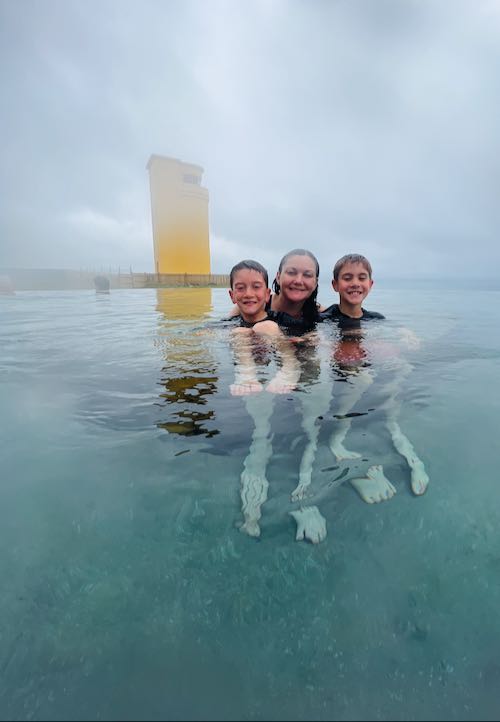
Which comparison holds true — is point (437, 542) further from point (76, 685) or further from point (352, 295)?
point (352, 295)

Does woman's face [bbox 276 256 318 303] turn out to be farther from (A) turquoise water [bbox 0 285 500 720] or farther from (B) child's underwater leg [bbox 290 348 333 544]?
(A) turquoise water [bbox 0 285 500 720]

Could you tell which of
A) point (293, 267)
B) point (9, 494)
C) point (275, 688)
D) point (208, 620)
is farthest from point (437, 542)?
point (293, 267)

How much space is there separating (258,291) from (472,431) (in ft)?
9.31

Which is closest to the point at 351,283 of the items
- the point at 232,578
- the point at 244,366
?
the point at 244,366

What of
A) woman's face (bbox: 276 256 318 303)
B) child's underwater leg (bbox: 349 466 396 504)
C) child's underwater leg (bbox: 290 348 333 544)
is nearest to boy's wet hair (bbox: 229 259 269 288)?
woman's face (bbox: 276 256 318 303)

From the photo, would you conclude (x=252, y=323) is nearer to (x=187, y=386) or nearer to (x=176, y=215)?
(x=187, y=386)

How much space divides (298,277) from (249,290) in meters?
0.79

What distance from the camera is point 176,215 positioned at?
1662 inches

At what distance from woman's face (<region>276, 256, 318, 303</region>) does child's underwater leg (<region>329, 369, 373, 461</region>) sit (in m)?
1.62

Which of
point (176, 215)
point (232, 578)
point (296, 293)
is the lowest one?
point (232, 578)

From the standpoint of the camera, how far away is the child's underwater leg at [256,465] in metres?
1.63

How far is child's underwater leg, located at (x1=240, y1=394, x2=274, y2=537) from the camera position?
163 centimetres

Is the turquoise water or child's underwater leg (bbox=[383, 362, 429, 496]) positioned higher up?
Result: child's underwater leg (bbox=[383, 362, 429, 496])

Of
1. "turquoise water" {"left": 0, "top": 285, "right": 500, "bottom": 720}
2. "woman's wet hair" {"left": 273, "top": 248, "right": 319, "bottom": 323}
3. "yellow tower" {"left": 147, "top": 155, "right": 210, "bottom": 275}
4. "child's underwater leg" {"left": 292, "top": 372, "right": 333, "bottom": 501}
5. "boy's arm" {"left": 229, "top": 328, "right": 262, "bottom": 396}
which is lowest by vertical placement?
"turquoise water" {"left": 0, "top": 285, "right": 500, "bottom": 720}
